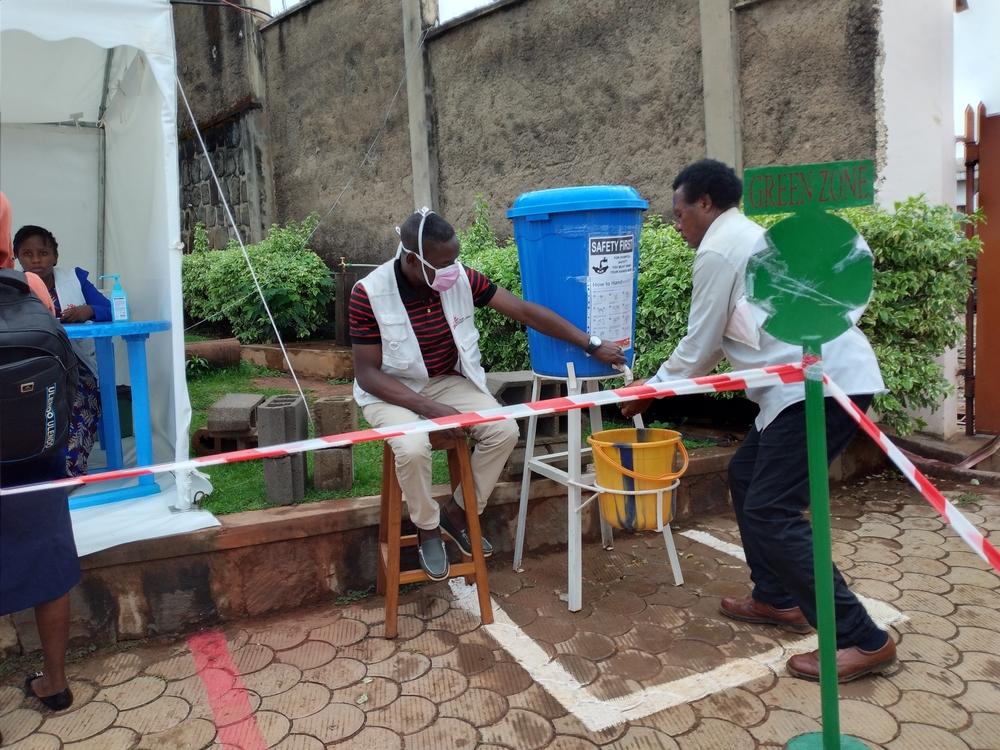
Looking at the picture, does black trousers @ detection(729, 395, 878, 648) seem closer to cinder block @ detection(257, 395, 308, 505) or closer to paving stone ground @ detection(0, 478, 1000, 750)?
paving stone ground @ detection(0, 478, 1000, 750)

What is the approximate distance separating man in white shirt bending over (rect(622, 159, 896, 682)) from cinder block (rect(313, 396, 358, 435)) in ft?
6.00

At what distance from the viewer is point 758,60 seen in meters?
5.46

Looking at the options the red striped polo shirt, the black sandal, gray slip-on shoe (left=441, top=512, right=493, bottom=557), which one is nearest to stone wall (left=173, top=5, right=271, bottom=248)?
the red striped polo shirt

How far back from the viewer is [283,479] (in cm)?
355

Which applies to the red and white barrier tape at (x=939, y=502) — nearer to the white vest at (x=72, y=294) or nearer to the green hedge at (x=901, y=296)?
the green hedge at (x=901, y=296)

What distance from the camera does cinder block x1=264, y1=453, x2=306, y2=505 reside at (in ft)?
11.6

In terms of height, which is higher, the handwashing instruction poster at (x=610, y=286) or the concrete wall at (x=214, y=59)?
the concrete wall at (x=214, y=59)

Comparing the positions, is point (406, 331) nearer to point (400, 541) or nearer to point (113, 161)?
point (400, 541)

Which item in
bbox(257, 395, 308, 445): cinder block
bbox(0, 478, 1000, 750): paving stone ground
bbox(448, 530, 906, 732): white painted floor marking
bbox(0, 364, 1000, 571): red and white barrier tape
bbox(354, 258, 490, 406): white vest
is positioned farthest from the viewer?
bbox(257, 395, 308, 445): cinder block

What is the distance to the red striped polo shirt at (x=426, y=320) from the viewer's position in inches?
127

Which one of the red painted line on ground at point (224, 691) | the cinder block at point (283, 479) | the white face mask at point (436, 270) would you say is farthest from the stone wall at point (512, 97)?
the red painted line on ground at point (224, 691)

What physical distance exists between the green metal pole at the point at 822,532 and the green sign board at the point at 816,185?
789 mm

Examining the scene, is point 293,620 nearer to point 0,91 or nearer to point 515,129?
point 0,91

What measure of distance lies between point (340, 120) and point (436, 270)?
672 centimetres
